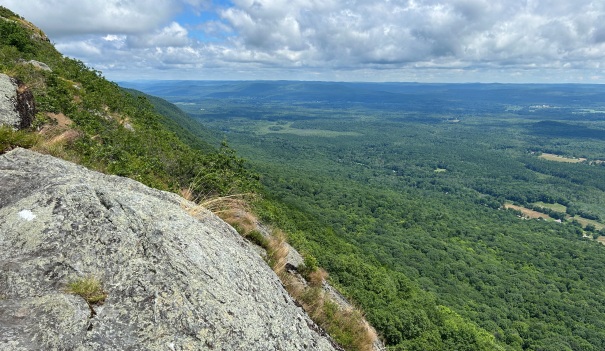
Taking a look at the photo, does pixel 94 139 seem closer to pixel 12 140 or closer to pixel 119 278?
pixel 12 140

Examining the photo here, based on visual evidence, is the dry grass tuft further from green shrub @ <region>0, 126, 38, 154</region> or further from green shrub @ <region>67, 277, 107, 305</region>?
green shrub @ <region>0, 126, 38, 154</region>

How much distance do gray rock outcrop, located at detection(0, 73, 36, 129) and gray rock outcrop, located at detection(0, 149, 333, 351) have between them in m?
3.16

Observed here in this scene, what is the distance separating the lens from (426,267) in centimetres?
7419

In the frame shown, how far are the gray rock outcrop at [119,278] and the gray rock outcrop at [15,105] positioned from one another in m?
3.16

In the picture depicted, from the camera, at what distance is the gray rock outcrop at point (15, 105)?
863 centimetres

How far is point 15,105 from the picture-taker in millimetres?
9094

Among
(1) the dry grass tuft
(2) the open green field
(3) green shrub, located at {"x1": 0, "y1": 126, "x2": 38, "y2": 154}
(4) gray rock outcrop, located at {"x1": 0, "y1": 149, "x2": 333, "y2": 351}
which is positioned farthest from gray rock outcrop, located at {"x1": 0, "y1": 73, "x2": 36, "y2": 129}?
(2) the open green field

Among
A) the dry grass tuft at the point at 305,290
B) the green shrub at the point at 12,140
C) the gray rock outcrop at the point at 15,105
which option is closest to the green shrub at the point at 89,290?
the dry grass tuft at the point at 305,290

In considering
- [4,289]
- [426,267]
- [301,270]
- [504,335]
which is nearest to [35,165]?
[4,289]

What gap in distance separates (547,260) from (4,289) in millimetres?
110170

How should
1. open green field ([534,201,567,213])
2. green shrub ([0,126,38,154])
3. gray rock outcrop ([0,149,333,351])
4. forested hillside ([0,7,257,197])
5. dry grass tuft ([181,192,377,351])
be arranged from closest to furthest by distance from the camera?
gray rock outcrop ([0,149,333,351]) → green shrub ([0,126,38,154]) → dry grass tuft ([181,192,377,351]) → forested hillside ([0,7,257,197]) → open green field ([534,201,567,213])

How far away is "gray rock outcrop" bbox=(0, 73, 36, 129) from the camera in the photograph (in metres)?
8.63

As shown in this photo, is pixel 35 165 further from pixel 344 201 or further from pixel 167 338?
pixel 344 201

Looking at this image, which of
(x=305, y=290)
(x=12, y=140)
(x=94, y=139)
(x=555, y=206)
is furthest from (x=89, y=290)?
(x=555, y=206)
